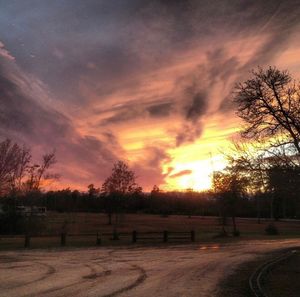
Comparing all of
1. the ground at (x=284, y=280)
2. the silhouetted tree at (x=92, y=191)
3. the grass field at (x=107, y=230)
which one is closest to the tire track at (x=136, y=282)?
the ground at (x=284, y=280)

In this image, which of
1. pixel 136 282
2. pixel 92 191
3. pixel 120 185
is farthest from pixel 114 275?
pixel 92 191

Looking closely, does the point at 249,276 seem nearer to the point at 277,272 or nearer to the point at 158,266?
the point at 277,272

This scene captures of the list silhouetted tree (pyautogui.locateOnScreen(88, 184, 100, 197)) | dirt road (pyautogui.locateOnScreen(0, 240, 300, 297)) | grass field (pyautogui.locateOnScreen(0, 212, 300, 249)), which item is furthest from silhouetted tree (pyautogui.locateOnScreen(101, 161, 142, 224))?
silhouetted tree (pyautogui.locateOnScreen(88, 184, 100, 197))

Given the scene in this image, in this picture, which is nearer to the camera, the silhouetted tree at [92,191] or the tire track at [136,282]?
the tire track at [136,282]

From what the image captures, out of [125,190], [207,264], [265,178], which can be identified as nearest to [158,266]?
[207,264]

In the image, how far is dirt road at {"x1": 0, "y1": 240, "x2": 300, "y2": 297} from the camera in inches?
503

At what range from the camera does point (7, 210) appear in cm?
5059

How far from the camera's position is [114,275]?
1612 cm

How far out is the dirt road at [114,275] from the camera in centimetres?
1277

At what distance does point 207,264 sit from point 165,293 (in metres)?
8.04

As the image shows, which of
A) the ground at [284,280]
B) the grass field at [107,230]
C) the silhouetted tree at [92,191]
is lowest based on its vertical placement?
the ground at [284,280]

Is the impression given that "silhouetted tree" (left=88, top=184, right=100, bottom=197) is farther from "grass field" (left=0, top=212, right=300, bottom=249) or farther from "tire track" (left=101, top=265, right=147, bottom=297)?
"tire track" (left=101, top=265, right=147, bottom=297)

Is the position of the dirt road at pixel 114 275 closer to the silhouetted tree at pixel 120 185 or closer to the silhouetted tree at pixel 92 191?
the silhouetted tree at pixel 120 185

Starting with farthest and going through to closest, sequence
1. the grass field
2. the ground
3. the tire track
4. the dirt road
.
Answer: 1. the grass field
2. the ground
3. the dirt road
4. the tire track
